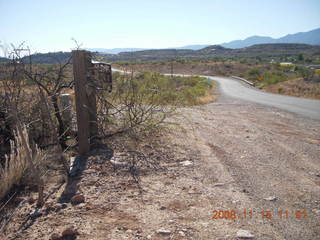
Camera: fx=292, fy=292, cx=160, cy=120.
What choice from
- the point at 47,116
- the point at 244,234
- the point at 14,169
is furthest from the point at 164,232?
the point at 47,116

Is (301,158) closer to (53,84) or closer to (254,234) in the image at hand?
(254,234)

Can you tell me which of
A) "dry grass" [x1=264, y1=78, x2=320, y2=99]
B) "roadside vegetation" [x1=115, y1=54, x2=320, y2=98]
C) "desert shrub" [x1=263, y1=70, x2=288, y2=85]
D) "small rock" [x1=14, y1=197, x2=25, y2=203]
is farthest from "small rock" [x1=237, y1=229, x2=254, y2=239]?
"desert shrub" [x1=263, y1=70, x2=288, y2=85]

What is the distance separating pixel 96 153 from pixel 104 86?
1132 mm

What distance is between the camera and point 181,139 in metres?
5.54

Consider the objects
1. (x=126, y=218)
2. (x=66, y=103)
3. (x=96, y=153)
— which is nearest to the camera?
(x=126, y=218)

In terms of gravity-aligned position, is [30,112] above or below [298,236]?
above

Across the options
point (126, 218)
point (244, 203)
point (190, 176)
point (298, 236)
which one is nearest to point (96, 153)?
point (190, 176)

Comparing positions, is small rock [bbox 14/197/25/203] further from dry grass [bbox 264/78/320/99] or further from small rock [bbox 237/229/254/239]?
dry grass [bbox 264/78/320/99]

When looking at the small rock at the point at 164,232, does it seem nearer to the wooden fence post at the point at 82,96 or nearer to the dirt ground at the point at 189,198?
the dirt ground at the point at 189,198

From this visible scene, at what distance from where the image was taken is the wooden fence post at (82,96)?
14.1ft

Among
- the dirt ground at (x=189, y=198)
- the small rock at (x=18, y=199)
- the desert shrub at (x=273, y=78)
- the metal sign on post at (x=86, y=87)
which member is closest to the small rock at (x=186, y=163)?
the dirt ground at (x=189, y=198)

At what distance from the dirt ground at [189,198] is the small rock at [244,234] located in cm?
5

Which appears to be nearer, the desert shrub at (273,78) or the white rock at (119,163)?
the white rock at (119,163)
